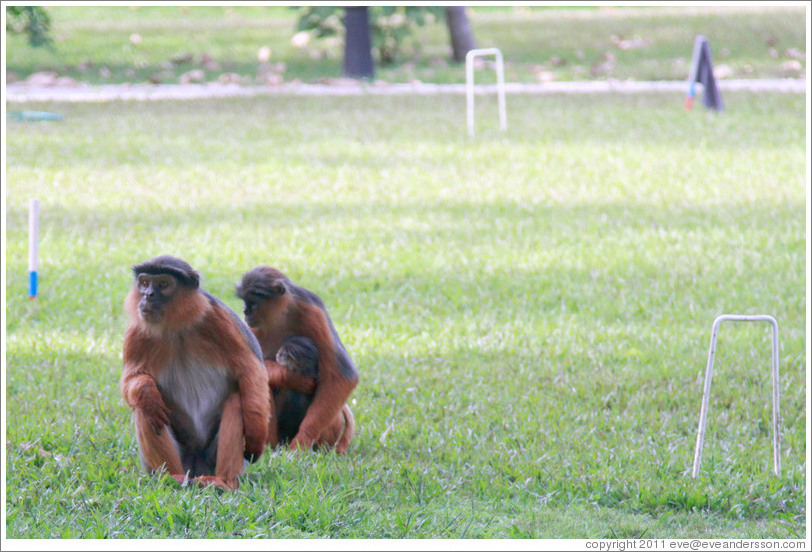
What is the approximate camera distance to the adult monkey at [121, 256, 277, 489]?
497 centimetres

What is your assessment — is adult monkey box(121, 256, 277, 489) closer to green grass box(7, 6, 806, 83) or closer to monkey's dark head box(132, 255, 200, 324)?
monkey's dark head box(132, 255, 200, 324)

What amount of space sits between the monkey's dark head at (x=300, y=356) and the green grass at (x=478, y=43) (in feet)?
66.6

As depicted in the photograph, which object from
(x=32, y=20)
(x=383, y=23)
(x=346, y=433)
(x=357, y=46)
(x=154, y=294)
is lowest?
(x=346, y=433)

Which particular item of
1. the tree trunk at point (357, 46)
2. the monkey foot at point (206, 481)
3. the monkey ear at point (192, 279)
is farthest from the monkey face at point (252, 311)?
the tree trunk at point (357, 46)

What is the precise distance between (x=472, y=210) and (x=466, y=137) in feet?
15.3

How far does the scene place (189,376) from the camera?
5.20 meters

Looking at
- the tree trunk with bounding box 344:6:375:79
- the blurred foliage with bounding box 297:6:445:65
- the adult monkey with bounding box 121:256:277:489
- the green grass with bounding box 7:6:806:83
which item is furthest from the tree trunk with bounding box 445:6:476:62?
the adult monkey with bounding box 121:256:277:489

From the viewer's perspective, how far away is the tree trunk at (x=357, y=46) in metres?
25.3

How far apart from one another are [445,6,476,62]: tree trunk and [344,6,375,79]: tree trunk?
317 cm

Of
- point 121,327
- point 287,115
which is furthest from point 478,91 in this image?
point 121,327

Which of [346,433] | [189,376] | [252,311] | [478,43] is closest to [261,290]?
[252,311]

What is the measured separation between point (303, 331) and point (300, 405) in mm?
435

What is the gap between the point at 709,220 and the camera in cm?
1181

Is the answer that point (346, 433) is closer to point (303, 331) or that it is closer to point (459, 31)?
point (303, 331)
